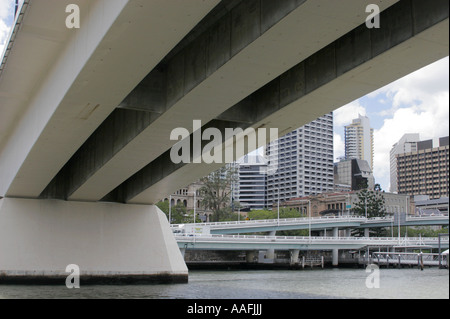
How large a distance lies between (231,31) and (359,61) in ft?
9.96

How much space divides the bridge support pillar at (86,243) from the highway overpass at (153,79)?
0.09 metres

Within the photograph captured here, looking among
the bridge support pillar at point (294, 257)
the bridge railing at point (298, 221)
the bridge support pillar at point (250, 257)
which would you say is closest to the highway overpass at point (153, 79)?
the bridge railing at point (298, 221)

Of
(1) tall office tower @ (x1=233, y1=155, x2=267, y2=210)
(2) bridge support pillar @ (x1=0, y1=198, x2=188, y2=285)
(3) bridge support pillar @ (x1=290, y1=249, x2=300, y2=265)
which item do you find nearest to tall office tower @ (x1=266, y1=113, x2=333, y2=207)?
(1) tall office tower @ (x1=233, y1=155, x2=267, y2=210)

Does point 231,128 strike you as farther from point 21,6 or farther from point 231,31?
point 21,6

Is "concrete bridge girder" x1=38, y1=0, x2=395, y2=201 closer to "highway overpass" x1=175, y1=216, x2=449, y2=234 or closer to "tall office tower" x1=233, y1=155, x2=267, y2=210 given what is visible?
"highway overpass" x1=175, y1=216, x2=449, y2=234

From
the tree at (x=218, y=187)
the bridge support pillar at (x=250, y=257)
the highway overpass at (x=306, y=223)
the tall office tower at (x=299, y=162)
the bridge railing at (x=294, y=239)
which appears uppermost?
the tall office tower at (x=299, y=162)

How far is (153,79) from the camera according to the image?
54.7ft

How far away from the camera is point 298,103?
15516mm

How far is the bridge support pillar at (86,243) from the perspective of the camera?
25.6m

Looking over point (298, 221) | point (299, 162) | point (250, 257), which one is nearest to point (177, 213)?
point (298, 221)

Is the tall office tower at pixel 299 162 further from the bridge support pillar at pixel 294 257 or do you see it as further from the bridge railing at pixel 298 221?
the bridge support pillar at pixel 294 257

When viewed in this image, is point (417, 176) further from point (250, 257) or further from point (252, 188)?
point (250, 257)

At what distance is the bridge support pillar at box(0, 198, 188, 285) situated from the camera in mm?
25562
